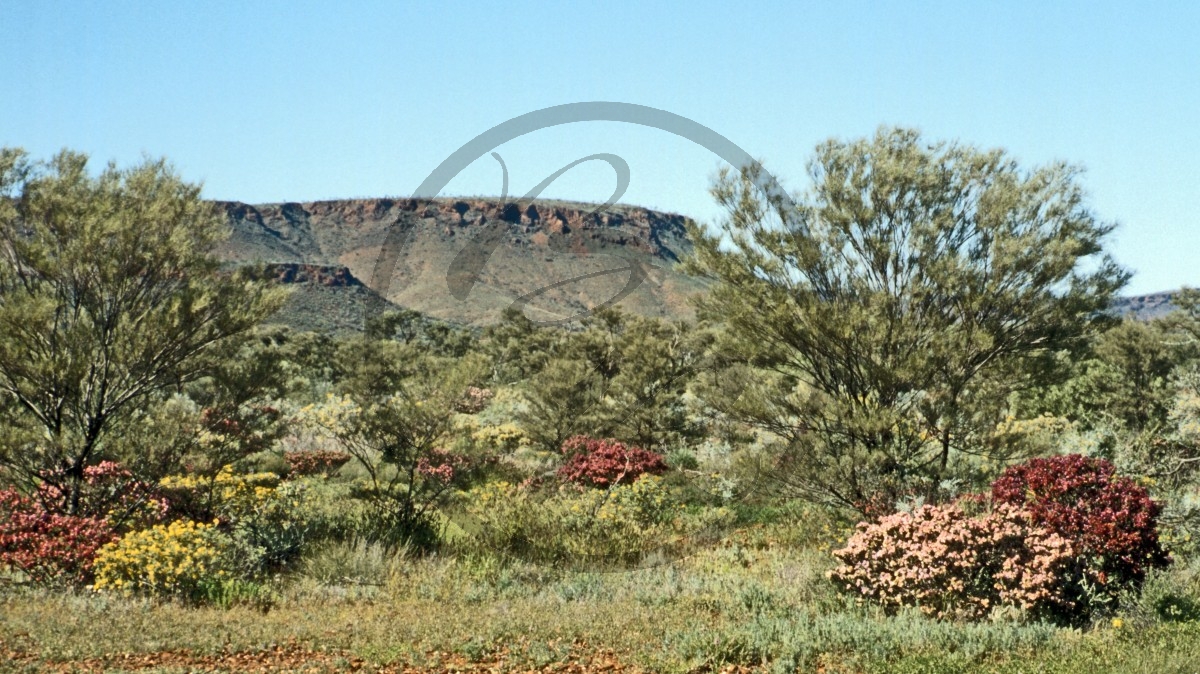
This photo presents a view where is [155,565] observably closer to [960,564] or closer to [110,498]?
[110,498]

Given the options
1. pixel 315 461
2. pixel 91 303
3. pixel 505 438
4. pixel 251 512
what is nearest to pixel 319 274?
pixel 505 438

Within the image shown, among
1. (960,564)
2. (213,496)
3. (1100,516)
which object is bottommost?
(213,496)

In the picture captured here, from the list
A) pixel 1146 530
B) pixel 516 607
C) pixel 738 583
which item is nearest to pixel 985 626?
pixel 1146 530

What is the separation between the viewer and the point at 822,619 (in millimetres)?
7656

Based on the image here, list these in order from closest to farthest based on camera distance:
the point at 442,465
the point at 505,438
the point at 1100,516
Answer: the point at 1100,516, the point at 442,465, the point at 505,438

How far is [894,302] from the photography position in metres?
12.0

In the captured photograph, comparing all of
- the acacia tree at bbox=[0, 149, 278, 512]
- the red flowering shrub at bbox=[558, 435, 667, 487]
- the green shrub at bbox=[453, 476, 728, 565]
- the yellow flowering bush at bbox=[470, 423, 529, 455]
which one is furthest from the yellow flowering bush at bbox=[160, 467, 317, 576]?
the yellow flowering bush at bbox=[470, 423, 529, 455]

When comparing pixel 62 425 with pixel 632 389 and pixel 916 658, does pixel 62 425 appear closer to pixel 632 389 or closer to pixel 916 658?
pixel 916 658

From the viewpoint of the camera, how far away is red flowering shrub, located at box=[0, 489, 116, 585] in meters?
9.02

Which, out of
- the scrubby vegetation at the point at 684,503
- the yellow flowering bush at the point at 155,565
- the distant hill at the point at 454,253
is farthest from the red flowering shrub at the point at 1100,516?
the distant hill at the point at 454,253

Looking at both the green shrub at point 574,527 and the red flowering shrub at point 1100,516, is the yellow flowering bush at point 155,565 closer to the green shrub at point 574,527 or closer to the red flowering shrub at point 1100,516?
the green shrub at point 574,527

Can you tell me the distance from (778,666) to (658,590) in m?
2.98

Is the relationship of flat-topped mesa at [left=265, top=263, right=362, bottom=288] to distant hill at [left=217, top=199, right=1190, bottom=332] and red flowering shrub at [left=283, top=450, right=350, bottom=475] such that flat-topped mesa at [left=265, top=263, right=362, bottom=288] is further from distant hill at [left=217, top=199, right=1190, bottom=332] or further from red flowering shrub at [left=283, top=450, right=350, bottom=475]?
red flowering shrub at [left=283, top=450, right=350, bottom=475]

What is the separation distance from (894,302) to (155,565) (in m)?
9.96
